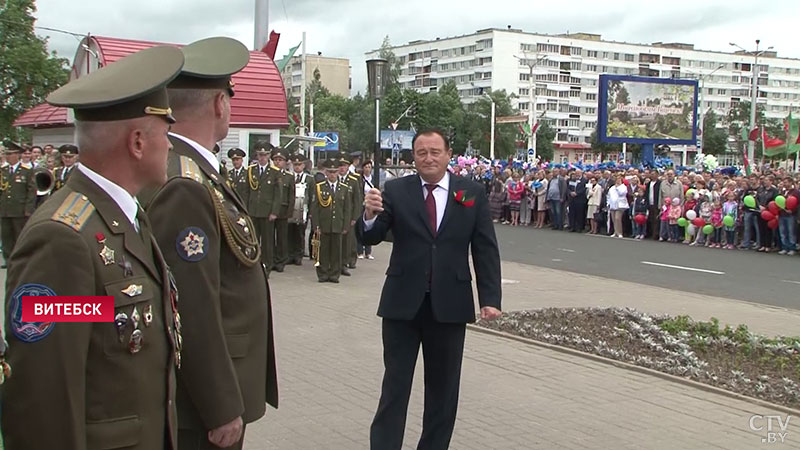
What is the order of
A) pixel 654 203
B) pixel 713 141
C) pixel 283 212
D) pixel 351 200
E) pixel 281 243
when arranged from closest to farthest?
pixel 351 200, pixel 283 212, pixel 281 243, pixel 654 203, pixel 713 141

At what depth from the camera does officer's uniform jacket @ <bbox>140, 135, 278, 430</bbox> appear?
2883mm

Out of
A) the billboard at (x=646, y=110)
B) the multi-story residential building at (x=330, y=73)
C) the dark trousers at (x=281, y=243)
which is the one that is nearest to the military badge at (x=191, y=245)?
the dark trousers at (x=281, y=243)

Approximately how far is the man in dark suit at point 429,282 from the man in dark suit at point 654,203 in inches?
755

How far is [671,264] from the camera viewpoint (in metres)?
17.3

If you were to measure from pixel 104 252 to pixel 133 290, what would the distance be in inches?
5.9

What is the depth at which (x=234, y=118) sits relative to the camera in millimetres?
20078

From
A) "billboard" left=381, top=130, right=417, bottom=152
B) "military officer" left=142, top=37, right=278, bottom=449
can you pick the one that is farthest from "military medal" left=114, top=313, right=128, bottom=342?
"billboard" left=381, top=130, right=417, bottom=152

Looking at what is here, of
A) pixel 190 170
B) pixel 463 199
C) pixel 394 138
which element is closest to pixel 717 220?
pixel 463 199

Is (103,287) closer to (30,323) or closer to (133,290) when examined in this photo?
(133,290)

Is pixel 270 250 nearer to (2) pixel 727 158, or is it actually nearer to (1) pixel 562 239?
(1) pixel 562 239

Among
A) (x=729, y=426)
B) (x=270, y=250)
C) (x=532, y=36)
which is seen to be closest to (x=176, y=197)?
(x=729, y=426)

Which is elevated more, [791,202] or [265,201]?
[265,201]

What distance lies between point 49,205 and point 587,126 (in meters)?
142

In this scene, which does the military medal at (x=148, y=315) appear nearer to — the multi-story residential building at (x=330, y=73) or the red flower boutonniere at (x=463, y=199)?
the red flower boutonniere at (x=463, y=199)
